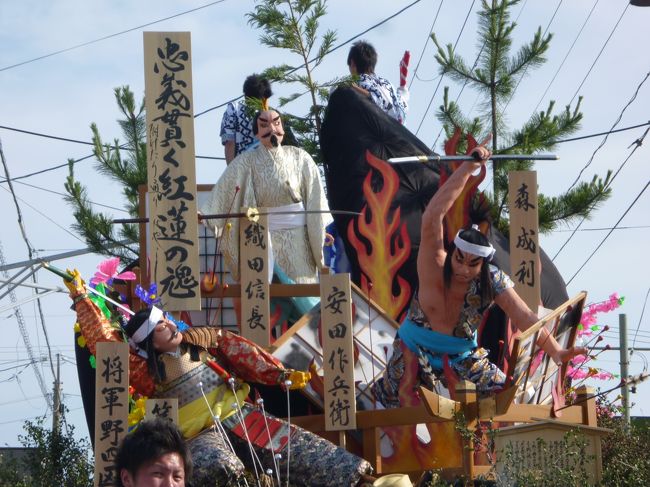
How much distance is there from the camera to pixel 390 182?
8305 mm

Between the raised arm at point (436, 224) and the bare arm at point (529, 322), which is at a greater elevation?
the raised arm at point (436, 224)

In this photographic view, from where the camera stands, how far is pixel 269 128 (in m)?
7.73

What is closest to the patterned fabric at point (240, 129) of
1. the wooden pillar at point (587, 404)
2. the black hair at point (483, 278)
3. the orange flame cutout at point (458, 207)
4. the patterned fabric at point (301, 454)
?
the orange flame cutout at point (458, 207)

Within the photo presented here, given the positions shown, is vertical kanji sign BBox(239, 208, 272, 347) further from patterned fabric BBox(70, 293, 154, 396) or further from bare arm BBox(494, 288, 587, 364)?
bare arm BBox(494, 288, 587, 364)

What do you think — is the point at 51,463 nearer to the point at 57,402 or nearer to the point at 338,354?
the point at 338,354

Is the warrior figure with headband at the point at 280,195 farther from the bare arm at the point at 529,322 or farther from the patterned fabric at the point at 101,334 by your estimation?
the bare arm at the point at 529,322

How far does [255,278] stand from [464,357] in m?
1.34

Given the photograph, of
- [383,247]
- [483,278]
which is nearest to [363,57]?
[383,247]

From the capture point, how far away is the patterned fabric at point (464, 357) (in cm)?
604

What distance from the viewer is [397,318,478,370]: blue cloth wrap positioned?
6.07 m

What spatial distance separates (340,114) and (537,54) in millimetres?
1934

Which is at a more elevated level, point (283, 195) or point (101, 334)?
point (283, 195)

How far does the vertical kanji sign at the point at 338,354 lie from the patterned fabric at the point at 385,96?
10.1ft

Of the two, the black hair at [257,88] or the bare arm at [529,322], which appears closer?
the bare arm at [529,322]
